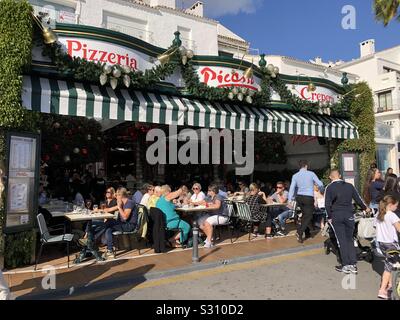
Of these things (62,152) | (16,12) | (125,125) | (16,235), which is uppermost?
(16,12)

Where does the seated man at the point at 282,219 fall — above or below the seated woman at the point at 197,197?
below

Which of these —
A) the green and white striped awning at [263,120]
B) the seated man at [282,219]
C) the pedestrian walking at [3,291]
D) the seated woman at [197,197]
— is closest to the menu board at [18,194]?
the pedestrian walking at [3,291]

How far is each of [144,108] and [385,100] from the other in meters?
27.8

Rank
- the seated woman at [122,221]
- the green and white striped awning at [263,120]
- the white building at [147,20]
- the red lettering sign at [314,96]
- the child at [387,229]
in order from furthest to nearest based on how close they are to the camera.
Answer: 1. the white building at [147,20]
2. the red lettering sign at [314,96]
3. the green and white striped awning at [263,120]
4. the seated woman at [122,221]
5. the child at [387,229]

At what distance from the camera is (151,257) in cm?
671

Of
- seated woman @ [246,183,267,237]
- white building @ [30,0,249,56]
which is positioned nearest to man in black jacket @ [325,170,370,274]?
seated woman @ [246,183,267,237]

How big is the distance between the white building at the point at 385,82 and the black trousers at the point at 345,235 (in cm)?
1199

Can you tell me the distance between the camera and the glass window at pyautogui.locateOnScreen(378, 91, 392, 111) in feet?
94.3

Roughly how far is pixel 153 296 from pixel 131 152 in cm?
1089

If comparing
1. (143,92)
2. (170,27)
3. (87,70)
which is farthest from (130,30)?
(87,70)

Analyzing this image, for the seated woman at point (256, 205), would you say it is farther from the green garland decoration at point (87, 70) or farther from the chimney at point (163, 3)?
the chimney at point (163, 3)

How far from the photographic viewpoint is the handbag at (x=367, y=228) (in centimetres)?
623
